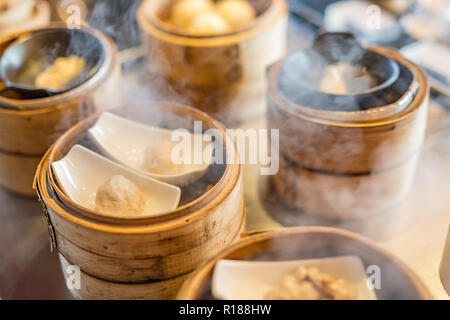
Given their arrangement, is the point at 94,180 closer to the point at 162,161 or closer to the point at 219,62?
the point at 162,161

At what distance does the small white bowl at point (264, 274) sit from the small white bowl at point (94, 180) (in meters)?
0.45

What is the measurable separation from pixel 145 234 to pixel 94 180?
496 millimetres

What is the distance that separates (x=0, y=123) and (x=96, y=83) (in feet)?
1.46

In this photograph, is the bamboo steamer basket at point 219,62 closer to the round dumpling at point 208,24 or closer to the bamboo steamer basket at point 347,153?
the round dumpling at point 208,24

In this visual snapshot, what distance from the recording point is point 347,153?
1.79m

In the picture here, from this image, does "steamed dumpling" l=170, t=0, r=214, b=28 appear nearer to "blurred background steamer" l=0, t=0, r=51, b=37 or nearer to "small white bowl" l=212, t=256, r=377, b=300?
"blurred background steamer" l=0, t=0, r=51, b=37

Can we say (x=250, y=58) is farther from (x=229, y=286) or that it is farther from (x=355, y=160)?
(x=229, y=286)

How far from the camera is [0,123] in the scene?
1.99 metres

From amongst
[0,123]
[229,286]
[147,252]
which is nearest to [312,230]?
[229,286]

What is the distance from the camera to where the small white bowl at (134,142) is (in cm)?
179

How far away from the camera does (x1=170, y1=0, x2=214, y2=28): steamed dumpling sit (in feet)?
8.75

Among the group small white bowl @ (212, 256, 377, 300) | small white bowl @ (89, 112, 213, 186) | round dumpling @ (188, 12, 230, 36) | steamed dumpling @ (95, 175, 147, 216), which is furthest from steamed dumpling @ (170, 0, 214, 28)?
small white bowl @ (212, 256, 377, 300)

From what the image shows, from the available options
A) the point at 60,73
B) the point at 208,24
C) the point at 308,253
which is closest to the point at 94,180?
the point at 60,73

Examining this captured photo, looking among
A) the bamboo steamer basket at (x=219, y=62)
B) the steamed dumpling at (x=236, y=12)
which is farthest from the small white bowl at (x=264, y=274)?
the steamed dumpling at (x=236, y=12)
